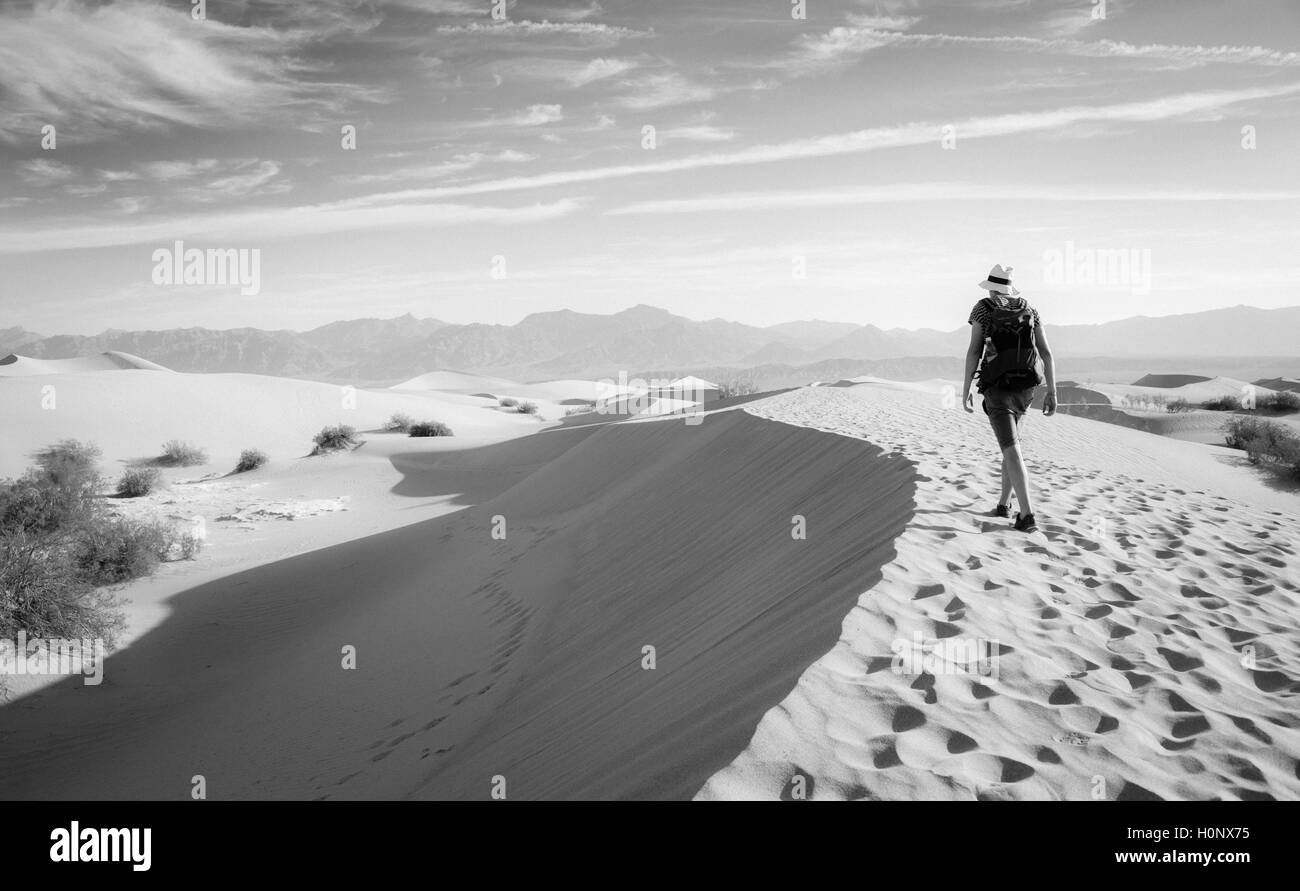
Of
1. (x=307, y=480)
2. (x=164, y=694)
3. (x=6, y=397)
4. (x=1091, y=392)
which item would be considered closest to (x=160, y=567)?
(x=164, y=694)

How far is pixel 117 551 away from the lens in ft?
34.9

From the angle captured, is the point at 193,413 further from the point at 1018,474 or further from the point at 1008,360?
the point at 1018,474

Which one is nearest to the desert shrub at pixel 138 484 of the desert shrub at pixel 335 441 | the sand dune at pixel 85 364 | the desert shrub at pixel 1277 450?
the desert shrub at pixel 335 441

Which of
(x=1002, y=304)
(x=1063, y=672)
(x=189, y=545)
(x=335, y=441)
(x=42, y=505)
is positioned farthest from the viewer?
(x=335, y=441)

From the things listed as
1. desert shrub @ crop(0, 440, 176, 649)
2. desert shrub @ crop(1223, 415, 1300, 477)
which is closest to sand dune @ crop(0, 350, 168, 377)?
desert shrub @ crop(0, 440, 176, 649)

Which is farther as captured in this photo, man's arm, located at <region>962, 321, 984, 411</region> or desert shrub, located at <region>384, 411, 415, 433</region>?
desert shrub, located at <region>384, 411, 415, 433</region>

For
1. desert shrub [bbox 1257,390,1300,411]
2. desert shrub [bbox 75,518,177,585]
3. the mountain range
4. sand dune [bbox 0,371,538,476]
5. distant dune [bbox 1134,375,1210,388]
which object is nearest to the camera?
desert shrub [bbox 75,518,177,585]

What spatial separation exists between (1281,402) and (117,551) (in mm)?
31513

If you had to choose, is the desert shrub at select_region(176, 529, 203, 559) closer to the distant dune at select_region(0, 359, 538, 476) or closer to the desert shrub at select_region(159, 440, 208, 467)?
the distant dune at select_region(0, 359, 538, 476)

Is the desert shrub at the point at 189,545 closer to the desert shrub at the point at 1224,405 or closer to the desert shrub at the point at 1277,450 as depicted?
the desert shrub at the point at 1277,450

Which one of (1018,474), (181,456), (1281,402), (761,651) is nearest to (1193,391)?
(1281,402)

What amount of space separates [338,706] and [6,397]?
1155 inches

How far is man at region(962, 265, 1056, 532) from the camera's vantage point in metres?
5.12

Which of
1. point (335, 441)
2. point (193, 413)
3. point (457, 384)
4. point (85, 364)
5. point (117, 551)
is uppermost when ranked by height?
point (85, 364)
